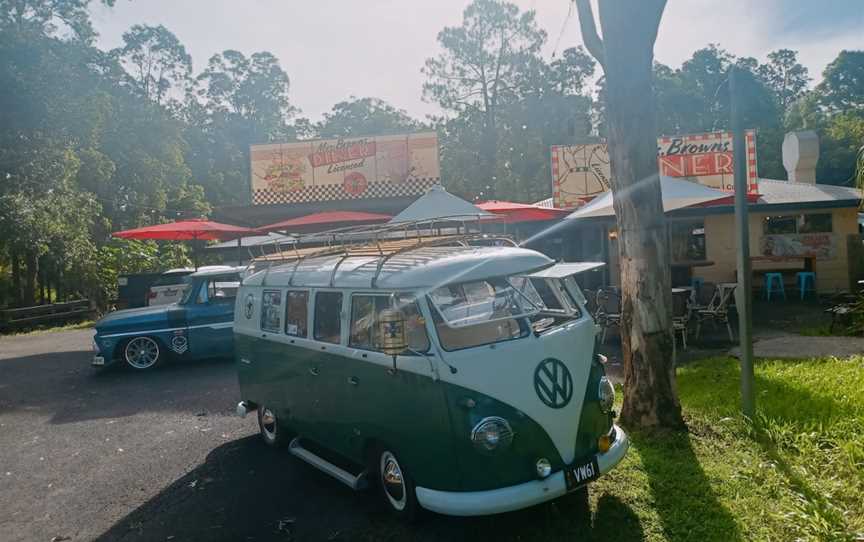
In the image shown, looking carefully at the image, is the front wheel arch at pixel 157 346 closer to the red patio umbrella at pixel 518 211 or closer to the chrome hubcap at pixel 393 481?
the red patio umbrella at pixel 518 211

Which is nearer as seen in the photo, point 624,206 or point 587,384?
point 587,384

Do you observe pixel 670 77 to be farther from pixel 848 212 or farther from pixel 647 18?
pixel 647 18

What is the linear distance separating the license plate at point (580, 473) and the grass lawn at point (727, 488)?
0.33 m

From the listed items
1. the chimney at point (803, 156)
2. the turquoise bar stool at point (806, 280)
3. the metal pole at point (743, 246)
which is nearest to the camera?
the metal pole at point (743, 246)

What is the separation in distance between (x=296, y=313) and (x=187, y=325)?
20.0 feet

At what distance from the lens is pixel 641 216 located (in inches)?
222

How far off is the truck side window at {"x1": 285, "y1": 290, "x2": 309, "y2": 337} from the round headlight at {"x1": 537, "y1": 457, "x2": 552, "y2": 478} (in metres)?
2.40

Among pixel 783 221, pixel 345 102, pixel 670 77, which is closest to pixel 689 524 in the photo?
pixel 783 221

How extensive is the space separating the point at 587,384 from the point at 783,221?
49.1ft

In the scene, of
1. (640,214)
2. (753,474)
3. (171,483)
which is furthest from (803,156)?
(171,483)

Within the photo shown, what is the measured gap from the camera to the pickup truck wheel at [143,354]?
35.0ft

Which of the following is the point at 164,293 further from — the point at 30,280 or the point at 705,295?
the point at 705,295

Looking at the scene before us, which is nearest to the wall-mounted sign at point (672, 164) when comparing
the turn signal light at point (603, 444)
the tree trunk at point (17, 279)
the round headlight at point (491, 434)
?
the turn signal light at point (603, 444)

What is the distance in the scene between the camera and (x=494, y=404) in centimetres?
385
